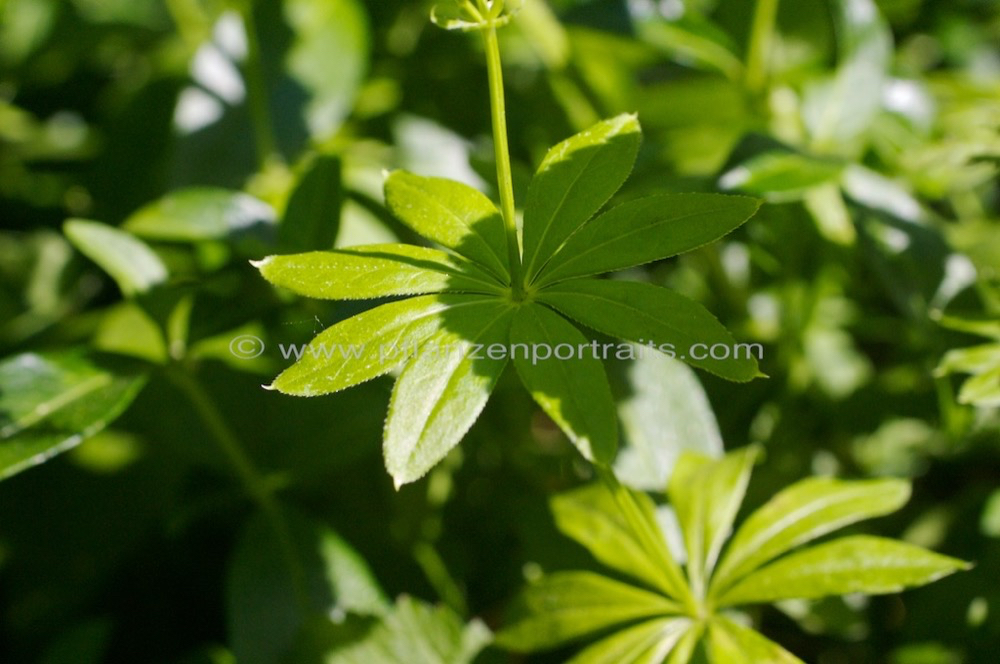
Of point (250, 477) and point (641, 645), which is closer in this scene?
point (641, 645)

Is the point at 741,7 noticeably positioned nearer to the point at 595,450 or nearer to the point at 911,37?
the point at 911,37

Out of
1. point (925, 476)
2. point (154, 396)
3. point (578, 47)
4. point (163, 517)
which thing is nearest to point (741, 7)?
point (578, 47)

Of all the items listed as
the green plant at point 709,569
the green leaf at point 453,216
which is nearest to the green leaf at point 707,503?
the green plant at point 709,569

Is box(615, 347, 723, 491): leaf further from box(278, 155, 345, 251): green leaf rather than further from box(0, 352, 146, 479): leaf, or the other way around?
box(0, 352, 146, 479): leaf

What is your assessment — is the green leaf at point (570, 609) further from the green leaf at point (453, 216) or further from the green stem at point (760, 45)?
the green stem at point (760, 45)

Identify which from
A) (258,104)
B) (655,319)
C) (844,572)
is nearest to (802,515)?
(844,572)

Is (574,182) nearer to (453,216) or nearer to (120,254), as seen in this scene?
(453,216)
